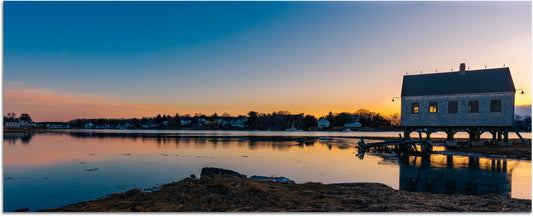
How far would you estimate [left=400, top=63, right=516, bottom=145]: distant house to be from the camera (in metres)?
29.8

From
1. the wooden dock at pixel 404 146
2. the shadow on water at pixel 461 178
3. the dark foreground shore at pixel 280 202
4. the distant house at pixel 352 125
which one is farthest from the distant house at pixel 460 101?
the distant house at pixel 352 125

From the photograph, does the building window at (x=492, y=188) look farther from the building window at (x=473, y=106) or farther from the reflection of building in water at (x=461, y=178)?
the building window at (x=473, y=106)

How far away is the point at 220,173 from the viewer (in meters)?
16.9

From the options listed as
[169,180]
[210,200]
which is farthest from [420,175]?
[169,180]

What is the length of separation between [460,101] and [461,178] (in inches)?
741

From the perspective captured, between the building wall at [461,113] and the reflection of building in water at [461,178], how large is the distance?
9574 mm

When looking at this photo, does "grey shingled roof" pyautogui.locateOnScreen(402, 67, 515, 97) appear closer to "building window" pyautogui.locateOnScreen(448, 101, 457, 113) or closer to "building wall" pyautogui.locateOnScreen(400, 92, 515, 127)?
"building wall" pyautogui.locateOnScreen(400, 92, 515, 127)

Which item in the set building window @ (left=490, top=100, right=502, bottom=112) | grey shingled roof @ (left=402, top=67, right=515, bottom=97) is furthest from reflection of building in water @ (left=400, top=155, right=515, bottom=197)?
grey shingled roof @ (left=402, top=67, right=515, bottom=97)

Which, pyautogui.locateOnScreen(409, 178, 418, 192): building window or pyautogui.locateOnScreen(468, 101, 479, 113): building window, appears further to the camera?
pyautogui.locateOnScreen(468, 101, 479, 113): building window

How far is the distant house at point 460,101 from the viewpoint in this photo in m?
29.8

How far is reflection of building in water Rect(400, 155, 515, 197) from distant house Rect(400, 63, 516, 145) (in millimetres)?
9778

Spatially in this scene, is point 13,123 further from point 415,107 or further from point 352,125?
point 415,107

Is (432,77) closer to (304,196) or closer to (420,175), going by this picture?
(420,175)

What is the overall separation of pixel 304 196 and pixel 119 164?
19223mm
